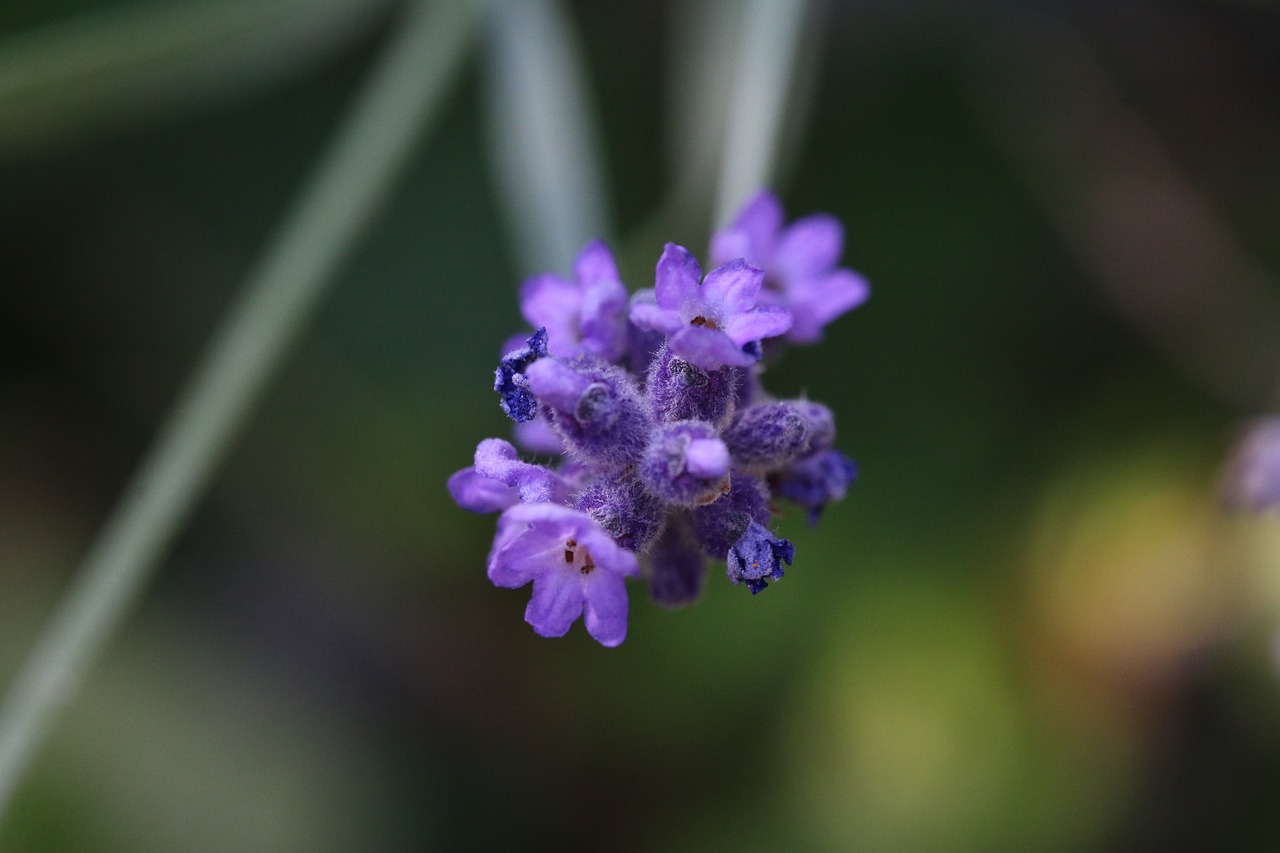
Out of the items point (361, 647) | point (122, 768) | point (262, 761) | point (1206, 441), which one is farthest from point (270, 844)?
point (1206, 441)

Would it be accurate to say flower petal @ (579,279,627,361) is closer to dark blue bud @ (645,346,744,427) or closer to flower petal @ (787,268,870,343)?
dark blue bud @ (645,346,744,427)

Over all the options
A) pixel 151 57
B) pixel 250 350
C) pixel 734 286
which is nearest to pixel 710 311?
pixel 734 286

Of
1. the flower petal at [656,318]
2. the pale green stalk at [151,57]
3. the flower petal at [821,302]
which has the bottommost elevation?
the flower petal at [656,318]

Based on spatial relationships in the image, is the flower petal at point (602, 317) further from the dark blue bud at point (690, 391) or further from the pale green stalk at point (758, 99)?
the pale green stalk at point (758, 99)

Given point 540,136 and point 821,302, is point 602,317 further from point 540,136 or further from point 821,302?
point 540,136

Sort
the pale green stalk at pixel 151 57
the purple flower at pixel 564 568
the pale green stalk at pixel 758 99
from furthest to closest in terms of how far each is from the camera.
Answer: the pale green stalk at pixel 151 57
the pale green stalk at pixel 758 99
the purple flower at pixel 564 568

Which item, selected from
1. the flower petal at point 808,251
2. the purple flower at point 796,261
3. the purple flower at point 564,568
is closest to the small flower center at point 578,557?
the purple flower at point 564,568
